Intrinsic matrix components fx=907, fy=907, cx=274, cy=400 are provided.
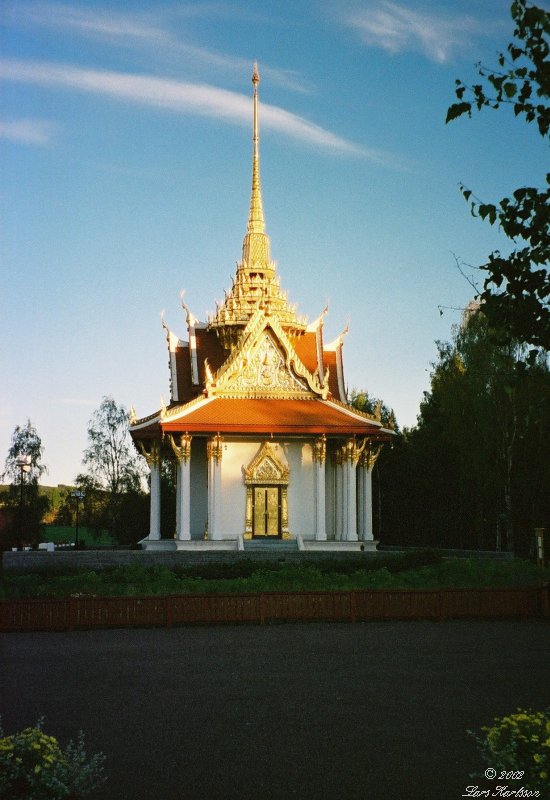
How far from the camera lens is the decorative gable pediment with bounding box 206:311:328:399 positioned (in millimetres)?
36844

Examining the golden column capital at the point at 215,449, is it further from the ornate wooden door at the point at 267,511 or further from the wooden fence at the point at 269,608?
the wooden fence at the point at 269,608

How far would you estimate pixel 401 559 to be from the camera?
2916 cm

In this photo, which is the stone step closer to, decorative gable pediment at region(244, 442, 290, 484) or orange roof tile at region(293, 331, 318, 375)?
decorative gable pediment at region(244, 442, 290, 484)

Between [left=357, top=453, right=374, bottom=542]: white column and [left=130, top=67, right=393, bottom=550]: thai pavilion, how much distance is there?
0.05 meters

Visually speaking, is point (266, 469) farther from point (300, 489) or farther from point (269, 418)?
point (269, 418)

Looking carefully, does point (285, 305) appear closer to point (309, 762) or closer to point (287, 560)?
point (287, 560)

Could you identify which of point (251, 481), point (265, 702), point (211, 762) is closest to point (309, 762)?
point (211, 762)

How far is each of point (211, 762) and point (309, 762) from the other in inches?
35.8

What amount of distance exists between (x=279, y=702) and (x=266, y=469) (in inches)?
1002

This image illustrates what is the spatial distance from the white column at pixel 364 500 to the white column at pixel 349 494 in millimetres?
1335

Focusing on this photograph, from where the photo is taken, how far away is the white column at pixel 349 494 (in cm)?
3578

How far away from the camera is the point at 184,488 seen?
3462 centimetres

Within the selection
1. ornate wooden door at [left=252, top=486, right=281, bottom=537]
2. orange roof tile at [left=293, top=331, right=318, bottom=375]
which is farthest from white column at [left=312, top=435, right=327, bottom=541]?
orange roof tile at [left=293, top=331, right=318, bottom=375]

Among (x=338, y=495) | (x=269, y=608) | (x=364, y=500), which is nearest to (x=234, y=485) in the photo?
(x=338, y=495)
